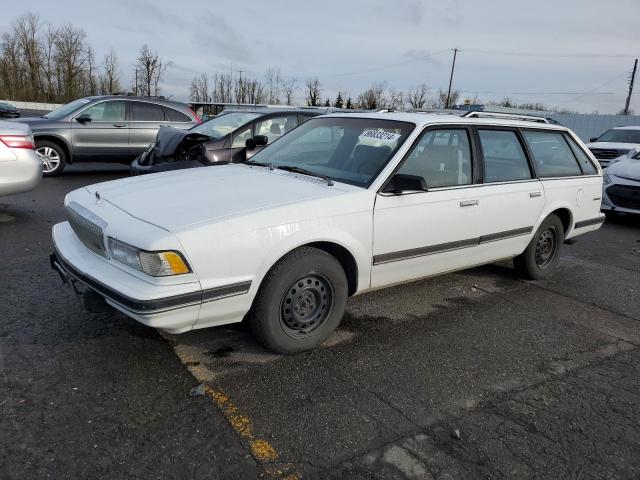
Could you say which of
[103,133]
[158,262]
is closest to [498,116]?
[158,262]

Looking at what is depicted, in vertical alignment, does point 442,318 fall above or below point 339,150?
below

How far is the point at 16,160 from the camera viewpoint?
636 cm

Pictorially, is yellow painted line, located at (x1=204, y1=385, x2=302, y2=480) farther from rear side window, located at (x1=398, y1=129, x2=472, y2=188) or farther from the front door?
rear side window, located at (x1=398, y1=129, x2=472, y2=188)

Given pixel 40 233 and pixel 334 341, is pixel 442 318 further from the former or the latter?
pixel 40 233

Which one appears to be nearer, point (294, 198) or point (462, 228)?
point (294, 198)

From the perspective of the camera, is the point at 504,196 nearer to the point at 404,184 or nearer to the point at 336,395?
the point at 404,184

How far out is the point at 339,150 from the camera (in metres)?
4.18

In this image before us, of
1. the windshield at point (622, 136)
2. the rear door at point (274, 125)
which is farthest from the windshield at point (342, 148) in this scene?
the windshield at point (622, 136)

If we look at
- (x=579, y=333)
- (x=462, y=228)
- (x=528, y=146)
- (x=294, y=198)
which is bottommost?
(x=579, y=333)

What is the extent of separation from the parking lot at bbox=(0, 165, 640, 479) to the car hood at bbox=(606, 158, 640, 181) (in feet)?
16.4

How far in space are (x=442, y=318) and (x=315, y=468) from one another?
2.15 m

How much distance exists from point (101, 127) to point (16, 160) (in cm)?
440

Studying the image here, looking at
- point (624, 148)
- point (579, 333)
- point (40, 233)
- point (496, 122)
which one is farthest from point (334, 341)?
point (624, 148)

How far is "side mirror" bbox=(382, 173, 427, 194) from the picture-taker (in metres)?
3.58
